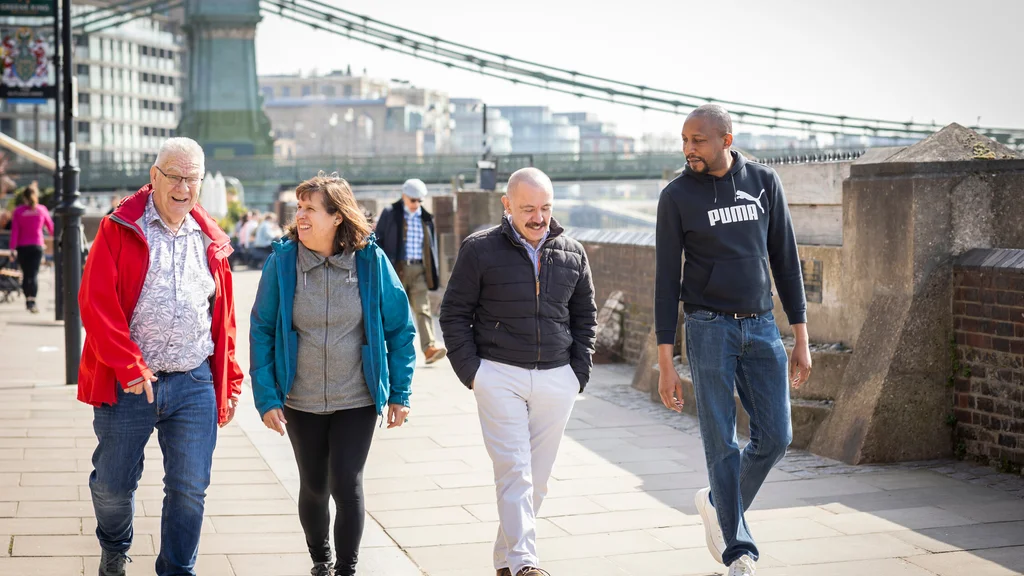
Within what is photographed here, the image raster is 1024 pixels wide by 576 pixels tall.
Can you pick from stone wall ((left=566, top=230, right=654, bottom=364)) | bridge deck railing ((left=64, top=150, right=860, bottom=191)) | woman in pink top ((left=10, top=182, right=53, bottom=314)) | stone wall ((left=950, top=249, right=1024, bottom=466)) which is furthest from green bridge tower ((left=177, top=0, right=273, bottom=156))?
stone wall ((left=950, top=249, right=1024, bottom=466))

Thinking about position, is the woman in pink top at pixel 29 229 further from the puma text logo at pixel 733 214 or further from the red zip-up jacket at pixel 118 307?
the puma text logo at pixel 733 214

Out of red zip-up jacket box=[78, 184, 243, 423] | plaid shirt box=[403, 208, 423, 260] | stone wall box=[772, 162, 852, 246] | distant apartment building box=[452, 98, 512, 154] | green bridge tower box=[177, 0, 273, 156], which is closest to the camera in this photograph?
red zip-up jacket box=[78, 184, 243, 423]

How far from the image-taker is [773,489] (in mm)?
6699

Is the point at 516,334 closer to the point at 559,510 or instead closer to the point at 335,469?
the point at 335,469

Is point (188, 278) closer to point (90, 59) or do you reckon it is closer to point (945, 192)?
point (945, 192)

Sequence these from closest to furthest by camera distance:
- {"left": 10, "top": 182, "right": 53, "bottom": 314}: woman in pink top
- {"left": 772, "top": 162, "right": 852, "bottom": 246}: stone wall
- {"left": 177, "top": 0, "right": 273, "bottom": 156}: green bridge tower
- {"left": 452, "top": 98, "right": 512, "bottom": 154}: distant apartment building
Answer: {"left": 772, "top": 162, "right": 852, "bottom": 246}: stone wall → {"left": 10, "top": 182, "right": 53, "bottom": 314}: woman in pink top → {"left": 177, "top": 0, "right": 273, "bottom": 156}: green bridge tower → {"left": 452, "top": 98, "right": 512, "bottom": 154}: distant apartment building

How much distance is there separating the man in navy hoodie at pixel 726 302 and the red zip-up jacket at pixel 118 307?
1.61m

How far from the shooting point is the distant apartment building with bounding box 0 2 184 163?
108769mm

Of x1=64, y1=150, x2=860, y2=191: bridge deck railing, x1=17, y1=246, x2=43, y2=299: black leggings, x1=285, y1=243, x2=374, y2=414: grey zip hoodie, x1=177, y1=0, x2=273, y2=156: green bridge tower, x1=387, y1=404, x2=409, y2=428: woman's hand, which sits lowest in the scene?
x1=17, y1=246, x2=43, y2=299: black leggings

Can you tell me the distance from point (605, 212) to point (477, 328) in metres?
120

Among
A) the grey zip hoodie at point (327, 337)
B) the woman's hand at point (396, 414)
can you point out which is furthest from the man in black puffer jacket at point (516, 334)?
the grey zip hoodie at point (327, 337)

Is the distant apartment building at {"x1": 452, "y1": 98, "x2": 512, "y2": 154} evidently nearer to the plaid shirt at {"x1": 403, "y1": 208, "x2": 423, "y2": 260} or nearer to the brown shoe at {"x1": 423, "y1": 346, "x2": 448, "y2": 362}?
the brown shoe at {"x1": 423, "y1": 346, "x2": 448, "y2": 362}

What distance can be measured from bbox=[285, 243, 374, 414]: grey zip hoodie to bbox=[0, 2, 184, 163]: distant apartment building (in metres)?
107

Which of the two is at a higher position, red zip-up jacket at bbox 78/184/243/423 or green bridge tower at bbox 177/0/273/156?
green bridge tower at bbox 177/0/273/156
